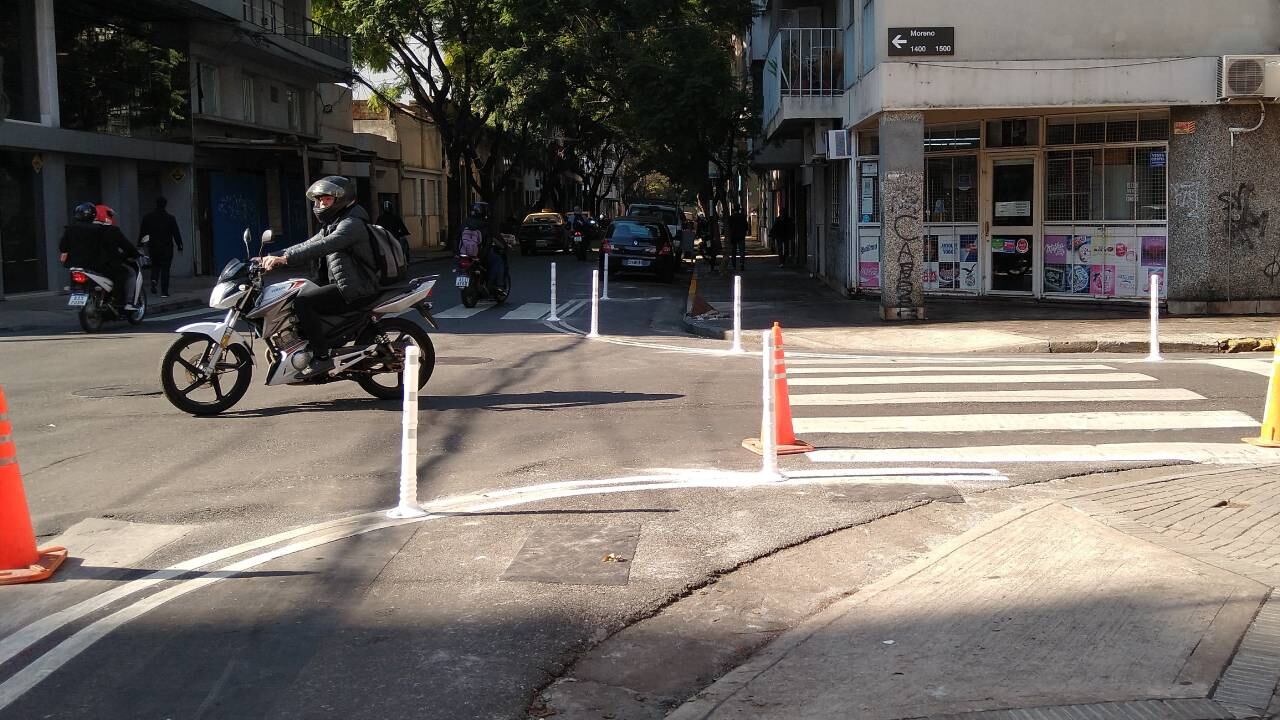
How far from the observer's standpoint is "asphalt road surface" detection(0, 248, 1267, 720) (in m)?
4.84

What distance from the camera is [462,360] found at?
14117mm

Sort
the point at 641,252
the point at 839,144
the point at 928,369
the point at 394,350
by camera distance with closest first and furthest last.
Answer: the point at 394,350, the point at 928,369, the point at 839,144, the point at 641,252

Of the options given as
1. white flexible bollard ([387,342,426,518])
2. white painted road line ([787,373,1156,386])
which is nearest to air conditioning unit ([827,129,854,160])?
white painted road line ([787,373,1156,386])

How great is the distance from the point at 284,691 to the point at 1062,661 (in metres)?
2.90

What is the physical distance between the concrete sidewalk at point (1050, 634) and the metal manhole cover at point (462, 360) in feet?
26.5

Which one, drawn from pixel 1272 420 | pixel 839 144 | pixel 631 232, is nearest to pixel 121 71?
pixel 631 232

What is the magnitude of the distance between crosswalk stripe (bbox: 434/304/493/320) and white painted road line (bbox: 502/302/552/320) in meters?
0.58

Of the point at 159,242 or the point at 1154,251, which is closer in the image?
the point at 1154,251

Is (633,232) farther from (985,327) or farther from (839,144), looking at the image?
(985,327)

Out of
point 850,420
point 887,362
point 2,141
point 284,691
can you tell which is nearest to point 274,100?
point 2,141

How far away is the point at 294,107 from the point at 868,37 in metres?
24.8

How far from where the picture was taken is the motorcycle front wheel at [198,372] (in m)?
10.3

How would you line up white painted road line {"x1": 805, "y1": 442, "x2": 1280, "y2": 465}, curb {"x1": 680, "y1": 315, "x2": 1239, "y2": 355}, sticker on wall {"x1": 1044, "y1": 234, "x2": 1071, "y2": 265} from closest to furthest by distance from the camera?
white painted road line {"x1": 805, "y1": 442, "x2": 1280, "y2": 465}
curb {"x1": 680, "y1": 315, "x2": 1239, "y2": 355}
sticker on wall {"x1": 1044, "y1": 234, "x2": 1071, "y2": 265}

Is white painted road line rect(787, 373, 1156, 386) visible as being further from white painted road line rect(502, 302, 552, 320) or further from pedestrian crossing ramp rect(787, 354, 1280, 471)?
white painted road line rect(502, 302, 552, 320)
